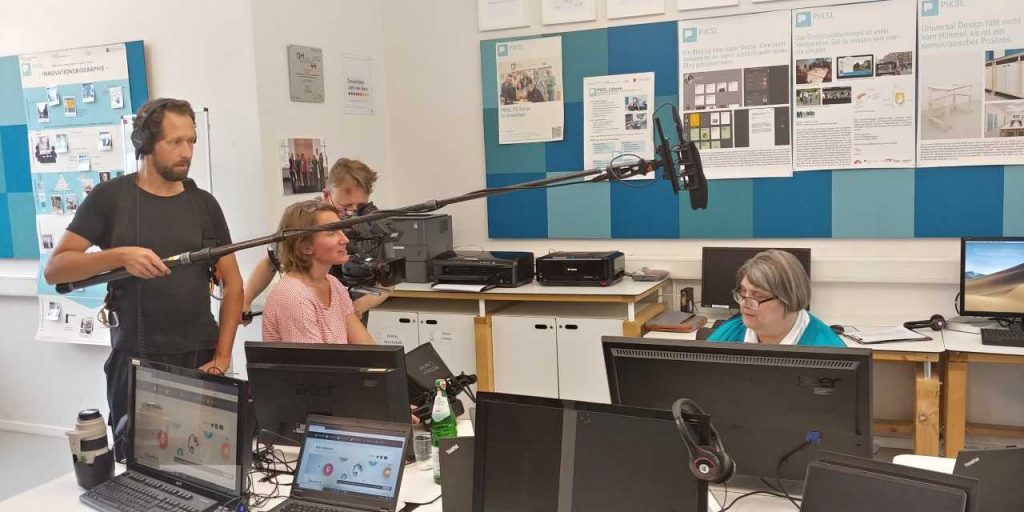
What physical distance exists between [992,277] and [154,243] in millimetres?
3515

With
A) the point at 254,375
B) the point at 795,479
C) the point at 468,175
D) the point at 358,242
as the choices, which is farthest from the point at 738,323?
the point at 468,175

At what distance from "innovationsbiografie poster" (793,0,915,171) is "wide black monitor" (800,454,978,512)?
288cm

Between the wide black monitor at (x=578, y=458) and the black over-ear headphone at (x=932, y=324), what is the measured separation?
2771 millimetres

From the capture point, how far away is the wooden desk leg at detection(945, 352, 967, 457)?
3410 millimetres

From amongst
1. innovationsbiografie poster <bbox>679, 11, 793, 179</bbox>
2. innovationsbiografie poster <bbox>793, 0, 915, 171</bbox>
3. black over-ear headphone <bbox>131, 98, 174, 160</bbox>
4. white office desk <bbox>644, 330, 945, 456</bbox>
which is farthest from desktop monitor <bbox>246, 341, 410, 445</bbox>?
innovationsbiografie poster <bbox>793, 0, 915, 171</bbox>

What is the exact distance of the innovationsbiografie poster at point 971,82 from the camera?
12.3 ft

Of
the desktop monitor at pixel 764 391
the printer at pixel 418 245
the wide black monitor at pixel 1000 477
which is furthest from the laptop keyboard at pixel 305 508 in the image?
the printer at pixel 418 245

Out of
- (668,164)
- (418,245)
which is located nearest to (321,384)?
(668,164)

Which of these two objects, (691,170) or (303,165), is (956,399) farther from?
(303,165)

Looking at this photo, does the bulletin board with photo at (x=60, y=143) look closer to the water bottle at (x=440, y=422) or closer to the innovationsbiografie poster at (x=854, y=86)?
the water bottle at (x=440, y=422)

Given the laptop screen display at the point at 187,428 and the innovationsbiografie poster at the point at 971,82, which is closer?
the laptop screen display at the point at 187,428

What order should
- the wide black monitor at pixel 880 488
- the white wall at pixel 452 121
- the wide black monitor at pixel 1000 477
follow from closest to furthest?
the wide black monitor at pixel 880 488 → the wide black monitor at pixel 1000 477 → the white wall at pixel 452 121

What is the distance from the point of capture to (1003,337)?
11.4ft

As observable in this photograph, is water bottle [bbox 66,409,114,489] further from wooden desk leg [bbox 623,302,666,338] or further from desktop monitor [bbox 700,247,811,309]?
desktop monitor [bbox 700,247,811,309]
